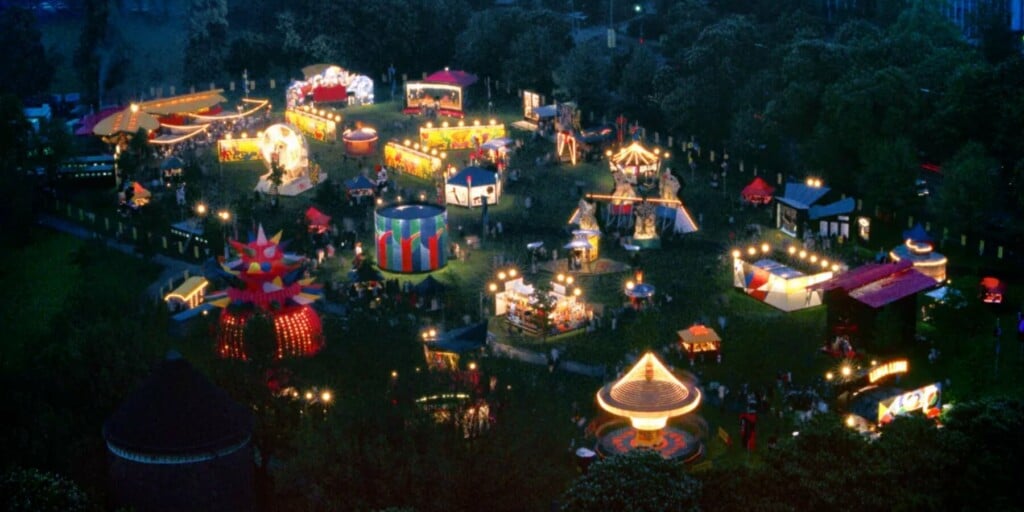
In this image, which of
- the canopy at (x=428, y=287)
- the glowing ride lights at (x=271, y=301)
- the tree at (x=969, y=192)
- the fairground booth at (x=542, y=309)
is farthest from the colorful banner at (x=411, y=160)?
the tree at (x=969, y=192)

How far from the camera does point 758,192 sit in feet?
216

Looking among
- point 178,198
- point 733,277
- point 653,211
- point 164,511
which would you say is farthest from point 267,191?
point 164,511

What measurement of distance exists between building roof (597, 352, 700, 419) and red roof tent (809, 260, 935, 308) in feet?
28.6

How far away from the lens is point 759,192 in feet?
216

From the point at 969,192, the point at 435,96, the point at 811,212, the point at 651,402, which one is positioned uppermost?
the point at 435,96

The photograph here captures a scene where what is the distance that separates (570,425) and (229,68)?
64.8 m

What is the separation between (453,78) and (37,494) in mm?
58412

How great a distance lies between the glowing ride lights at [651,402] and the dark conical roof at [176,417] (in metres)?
10.6

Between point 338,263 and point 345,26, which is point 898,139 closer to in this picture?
point 338,263

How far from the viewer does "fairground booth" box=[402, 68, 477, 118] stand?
284 ft

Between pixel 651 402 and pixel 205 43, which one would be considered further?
pixel 205 43

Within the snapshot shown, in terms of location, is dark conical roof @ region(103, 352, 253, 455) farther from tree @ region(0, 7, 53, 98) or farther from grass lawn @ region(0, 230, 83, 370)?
tree @ region(0, 7, 53, 98)

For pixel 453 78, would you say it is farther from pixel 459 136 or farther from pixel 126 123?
pixel 126 123

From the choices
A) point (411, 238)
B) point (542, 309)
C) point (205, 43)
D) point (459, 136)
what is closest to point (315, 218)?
point (411, 238)
